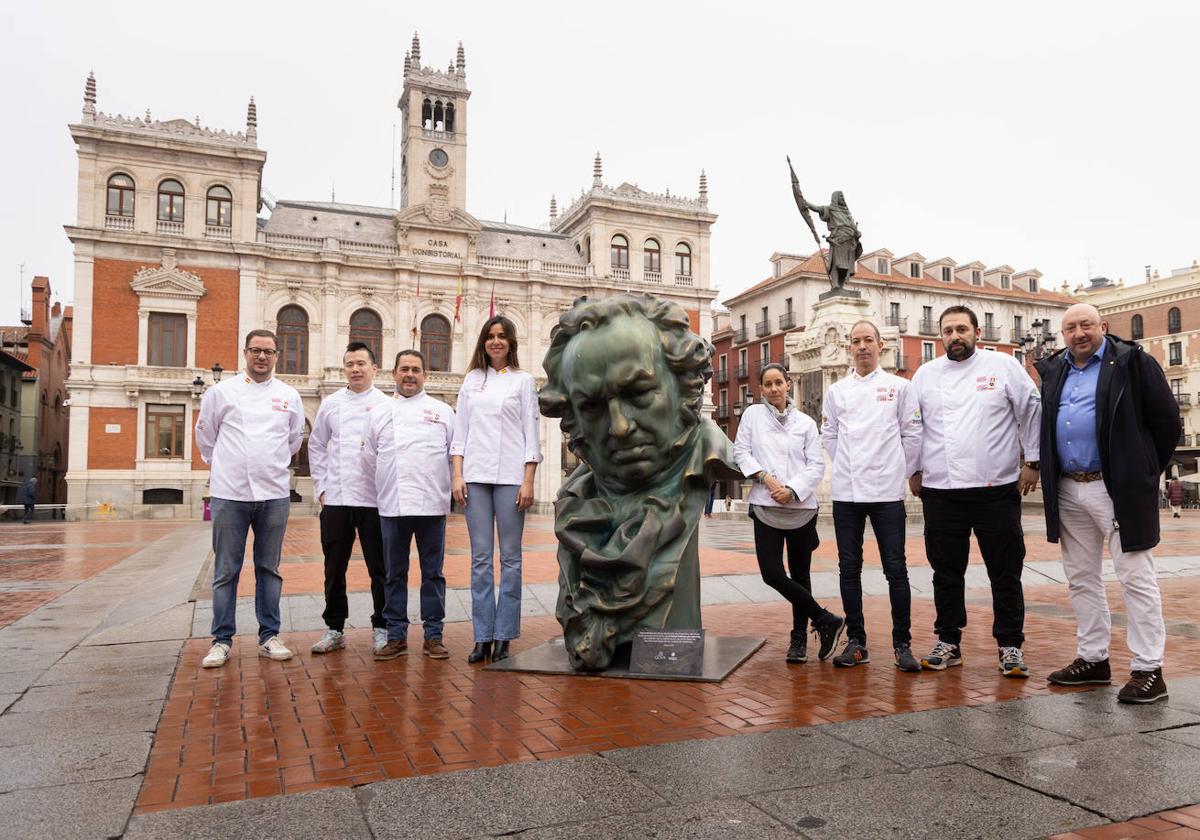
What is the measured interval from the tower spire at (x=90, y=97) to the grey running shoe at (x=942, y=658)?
37.6 m

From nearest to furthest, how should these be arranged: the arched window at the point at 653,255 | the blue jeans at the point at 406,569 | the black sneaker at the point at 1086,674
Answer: the black sneaker at the point at 1086,674 → the blue jeans at the point at 406,569 → the arched window at the point at 653,255

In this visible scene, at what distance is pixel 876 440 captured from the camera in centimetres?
466

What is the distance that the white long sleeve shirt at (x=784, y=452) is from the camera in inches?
191

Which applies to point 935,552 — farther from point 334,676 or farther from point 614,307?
point 334,676

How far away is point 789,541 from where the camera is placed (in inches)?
196

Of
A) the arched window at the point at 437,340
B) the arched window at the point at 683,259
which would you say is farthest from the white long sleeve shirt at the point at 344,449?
the arched window at the point at 683,259

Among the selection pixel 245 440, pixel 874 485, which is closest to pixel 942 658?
pixel 874 485

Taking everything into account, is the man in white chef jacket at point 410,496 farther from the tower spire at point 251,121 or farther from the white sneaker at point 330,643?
the tower spire at point 251,121

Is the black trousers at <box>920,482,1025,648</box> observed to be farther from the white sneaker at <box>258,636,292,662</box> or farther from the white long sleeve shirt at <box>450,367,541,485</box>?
the white sneaker at <box>258,636,292,662</box>

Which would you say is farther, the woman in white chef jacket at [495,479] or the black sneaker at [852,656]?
the woman in white chef jacket at [495,479]

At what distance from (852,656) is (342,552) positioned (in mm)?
3045

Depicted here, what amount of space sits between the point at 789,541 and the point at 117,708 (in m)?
3.53

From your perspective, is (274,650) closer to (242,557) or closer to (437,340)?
(242,557)

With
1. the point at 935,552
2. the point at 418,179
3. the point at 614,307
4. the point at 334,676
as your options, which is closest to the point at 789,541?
the point at 935,552
